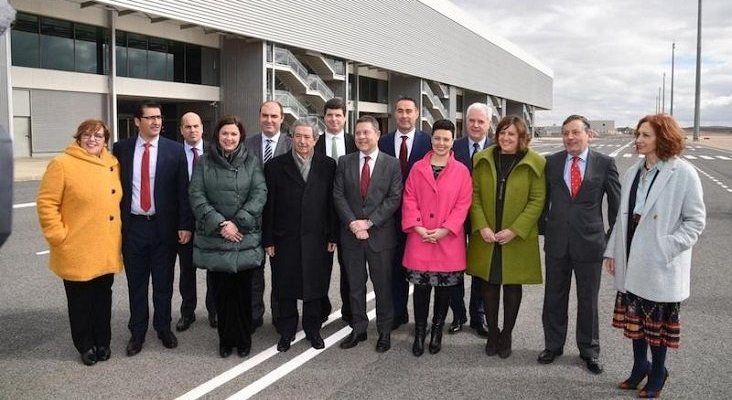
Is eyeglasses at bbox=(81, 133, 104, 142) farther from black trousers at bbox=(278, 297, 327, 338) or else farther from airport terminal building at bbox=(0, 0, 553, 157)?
airport terminal building at bbox=(0, 0, 553, 157)

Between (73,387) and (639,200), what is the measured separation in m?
4.08

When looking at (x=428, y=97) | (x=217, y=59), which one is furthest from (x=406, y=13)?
(x=217, y=59)

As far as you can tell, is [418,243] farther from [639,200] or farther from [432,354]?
[639,200]

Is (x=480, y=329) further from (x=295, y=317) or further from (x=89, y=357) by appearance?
(x=89, y=357)

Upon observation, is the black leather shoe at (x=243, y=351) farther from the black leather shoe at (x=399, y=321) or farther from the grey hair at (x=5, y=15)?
the grey hair at (x=5, y=15)

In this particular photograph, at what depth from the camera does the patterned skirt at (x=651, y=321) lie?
3771 millimetres

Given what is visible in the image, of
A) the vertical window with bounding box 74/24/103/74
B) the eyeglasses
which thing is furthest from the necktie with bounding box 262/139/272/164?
the vertical window with bounding box 74/24/103/74

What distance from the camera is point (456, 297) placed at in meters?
5.32

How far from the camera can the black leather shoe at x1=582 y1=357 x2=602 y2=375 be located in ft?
14.1

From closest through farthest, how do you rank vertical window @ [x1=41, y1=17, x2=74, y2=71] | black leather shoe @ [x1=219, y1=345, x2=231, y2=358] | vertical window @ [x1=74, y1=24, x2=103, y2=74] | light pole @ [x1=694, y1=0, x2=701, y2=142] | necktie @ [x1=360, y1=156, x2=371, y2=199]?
black leather shoe @ [x1=219, y1=345, x2=231, y2=358] < necktie @ [x1=360, y1=156, x2=371, y2=199] < vertical window @ [x1=41, y1=17, x2=74, y2=71] < vertical window @ [x1=74, y1=24, x2=103, y2=74] < light pole @ [x1=694, y1=0, x2=701, y2=142]

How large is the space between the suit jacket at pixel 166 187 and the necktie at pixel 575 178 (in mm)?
3170

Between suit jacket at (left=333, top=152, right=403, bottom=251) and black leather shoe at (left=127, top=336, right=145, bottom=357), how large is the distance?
1946 mm

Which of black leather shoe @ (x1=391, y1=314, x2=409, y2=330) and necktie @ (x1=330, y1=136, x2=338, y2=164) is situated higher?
necktie @ (x1=330, y1=136, x2=338, y2=164)

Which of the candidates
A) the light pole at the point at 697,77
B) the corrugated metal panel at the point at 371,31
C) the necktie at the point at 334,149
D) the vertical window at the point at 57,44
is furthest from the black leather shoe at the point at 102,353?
the light pole at the point at 697,77
